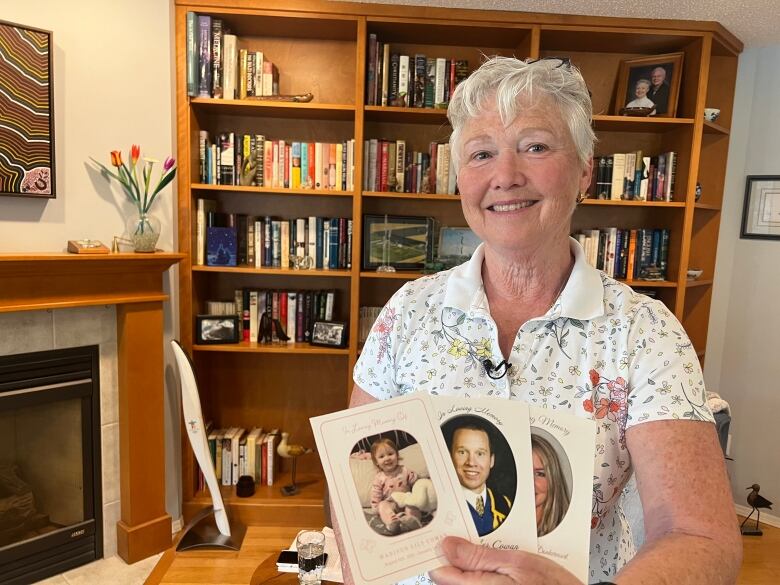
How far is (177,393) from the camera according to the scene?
255 centimetres

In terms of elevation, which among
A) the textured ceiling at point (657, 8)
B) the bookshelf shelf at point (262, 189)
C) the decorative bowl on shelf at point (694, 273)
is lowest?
the decorative bowl on shelf at point (694, 273)

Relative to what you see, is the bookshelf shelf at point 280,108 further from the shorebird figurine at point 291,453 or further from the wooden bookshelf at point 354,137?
the shorebird figurine at point 291,453

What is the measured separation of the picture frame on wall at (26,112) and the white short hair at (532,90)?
1.82 m

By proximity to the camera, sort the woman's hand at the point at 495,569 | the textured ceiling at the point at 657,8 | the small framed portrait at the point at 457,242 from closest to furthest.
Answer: the woman's hand at the point at 495,569 < the textured ceiling at the point at 657,8 < the small framed portrait at the point at 457,242

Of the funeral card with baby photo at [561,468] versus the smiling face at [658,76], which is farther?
the smiling face at [658,76]

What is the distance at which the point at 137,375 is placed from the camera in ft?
7.47

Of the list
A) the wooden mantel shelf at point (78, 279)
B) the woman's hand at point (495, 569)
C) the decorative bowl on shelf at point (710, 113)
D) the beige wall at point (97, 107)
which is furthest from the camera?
the decorative bowl on shelf at point (710, 113)

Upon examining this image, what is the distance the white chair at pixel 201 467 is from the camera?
231 centimetres

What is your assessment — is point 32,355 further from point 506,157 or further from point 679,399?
point 679,399

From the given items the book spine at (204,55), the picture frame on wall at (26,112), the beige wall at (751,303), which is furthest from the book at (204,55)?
the beige wall at (751,303)

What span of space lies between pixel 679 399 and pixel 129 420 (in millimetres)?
2208

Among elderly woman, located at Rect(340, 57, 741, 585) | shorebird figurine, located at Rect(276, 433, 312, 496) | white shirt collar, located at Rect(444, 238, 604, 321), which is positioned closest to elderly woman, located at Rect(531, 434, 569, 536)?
elderly woman, located at Rect(340, 57, 741, 585)

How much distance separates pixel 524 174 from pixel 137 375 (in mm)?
2015

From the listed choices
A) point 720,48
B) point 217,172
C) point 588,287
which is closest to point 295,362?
point 217,172
